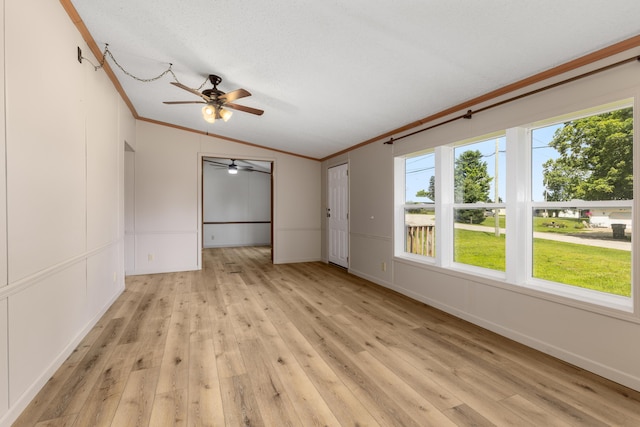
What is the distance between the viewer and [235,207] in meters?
9.22

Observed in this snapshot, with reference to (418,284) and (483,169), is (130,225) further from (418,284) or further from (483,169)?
(483,169)

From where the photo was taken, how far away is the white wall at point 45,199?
1.61 metres

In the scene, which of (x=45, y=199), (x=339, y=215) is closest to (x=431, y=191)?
(x=339, y=215)

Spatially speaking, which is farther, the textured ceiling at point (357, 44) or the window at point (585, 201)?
the window at point (585, 201)

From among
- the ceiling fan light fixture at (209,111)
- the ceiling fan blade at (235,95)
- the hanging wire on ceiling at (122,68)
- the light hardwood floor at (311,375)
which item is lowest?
the light hardwood floor at (311,375)

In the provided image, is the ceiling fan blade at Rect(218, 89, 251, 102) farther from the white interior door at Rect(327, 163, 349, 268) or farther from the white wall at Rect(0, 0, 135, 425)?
the white interior door at Rect(327, 163, 349, 268)

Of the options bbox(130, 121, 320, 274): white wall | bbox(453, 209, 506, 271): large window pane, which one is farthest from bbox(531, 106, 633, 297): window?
bbox(130, 121, 320, 274): white wall

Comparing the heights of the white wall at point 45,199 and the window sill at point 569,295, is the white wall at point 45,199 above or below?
above

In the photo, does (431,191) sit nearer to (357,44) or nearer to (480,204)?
(480,204)

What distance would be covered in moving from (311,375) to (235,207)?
769cm

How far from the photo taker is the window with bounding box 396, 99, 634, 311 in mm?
2184

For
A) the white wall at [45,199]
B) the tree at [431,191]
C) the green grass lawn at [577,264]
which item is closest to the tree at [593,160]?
the green grass lawn at [577,264]

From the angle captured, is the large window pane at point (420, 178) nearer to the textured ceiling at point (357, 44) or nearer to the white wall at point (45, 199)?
the textured ceiling at point (357, 44)

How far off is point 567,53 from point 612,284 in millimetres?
1733
